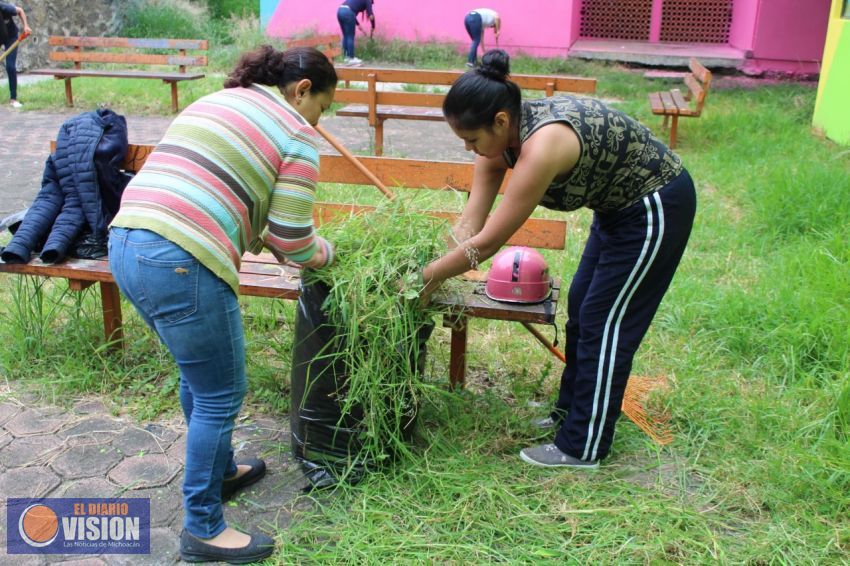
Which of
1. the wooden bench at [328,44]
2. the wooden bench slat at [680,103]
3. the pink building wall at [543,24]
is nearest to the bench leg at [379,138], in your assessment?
the wooden bench slat at [680,103]

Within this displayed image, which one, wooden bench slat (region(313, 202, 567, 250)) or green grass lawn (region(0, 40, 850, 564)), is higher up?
wooden bench slat (region(313, 202, 567, 250))

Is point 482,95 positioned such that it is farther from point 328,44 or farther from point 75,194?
point 328,44

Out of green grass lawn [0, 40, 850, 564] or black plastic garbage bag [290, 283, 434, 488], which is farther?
black plastic garbage bag [290, 283, 434, 488]

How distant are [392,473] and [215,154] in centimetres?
133

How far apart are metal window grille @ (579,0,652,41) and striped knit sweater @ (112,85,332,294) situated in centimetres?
1335

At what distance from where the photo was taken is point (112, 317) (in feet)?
12.5

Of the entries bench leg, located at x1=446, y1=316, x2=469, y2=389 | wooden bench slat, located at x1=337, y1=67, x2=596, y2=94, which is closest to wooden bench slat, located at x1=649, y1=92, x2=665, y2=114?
wooden bench slat, located at x1=337, y1=67, x2=596, y2=94

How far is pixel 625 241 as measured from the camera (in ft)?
8.97

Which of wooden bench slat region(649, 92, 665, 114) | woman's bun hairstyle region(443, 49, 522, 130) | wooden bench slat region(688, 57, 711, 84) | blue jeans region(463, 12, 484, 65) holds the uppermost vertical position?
woman's bun hairstyle region(443, 49, 522, 130)

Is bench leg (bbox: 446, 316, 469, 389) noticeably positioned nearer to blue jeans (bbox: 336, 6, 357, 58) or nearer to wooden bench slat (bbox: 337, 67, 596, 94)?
wooden bench slat (bbox: 337, 67, 596, 94)

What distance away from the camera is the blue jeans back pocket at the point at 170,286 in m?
2.19

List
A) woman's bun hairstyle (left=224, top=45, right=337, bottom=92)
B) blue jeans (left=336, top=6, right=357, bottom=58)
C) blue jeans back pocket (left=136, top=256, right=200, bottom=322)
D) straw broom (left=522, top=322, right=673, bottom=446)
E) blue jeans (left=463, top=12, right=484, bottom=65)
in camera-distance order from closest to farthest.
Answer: blue jeans back pocket (left=136, top=256, right=200, bottom=322), woman's bun hairstyle (left=224, top=45, right=337, bottom=92), straw broom (left=522, top=322, right=673, bottom=446), blue jeans (left=463, top=12, right=484, bottom=65), blue jeans (left=336, top=6, right=357, bottom=58)

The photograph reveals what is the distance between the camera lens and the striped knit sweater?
2.21 meters

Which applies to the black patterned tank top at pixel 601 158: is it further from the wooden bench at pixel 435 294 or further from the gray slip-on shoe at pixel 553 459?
the gray slip-on shoe at pixel 553 459
